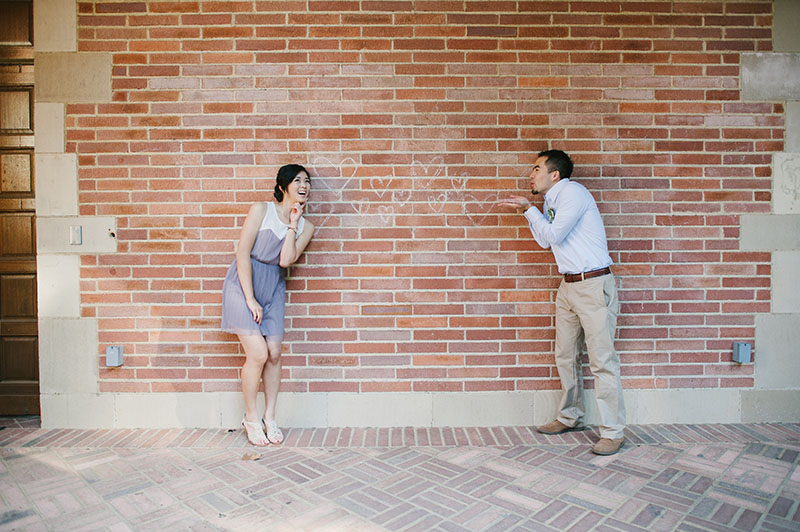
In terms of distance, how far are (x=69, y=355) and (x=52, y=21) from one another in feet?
8.37

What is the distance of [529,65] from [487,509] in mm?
3105

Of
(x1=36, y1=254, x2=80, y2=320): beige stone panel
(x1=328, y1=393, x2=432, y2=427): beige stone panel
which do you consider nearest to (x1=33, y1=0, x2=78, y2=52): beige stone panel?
(x1=36, y1=254, x2=80, y2=320): beige stone panel

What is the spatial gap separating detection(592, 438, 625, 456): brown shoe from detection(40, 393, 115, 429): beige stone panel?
141 inches

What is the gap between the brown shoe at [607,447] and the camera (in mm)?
3340

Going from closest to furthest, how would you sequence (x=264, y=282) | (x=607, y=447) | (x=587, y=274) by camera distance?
(x=607, y=447) → (x=587, y=274) → (x=264, y=282)

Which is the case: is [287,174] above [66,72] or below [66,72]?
below

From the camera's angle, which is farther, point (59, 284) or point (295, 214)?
point (59, 284)

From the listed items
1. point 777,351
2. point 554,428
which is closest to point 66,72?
point 554,428

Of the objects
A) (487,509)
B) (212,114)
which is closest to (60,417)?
(212,114)

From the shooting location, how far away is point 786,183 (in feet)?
12.6

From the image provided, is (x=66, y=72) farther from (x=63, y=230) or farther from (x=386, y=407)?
(x=386, y=407)

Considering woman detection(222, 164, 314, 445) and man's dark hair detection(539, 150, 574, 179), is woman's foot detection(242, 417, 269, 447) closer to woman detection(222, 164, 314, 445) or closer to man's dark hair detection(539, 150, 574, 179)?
woman detection(222, 164, 314, 445)

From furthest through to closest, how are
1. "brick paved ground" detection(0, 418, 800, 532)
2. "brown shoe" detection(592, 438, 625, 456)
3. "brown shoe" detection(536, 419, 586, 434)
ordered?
"brown shoe" detection(536, 419, 586, 434)
"brown shoe" detection(592, 438, 625, 456)
"brick paved ground" detection(0, 418, 800, 532)

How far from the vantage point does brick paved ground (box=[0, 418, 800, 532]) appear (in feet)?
8.46
